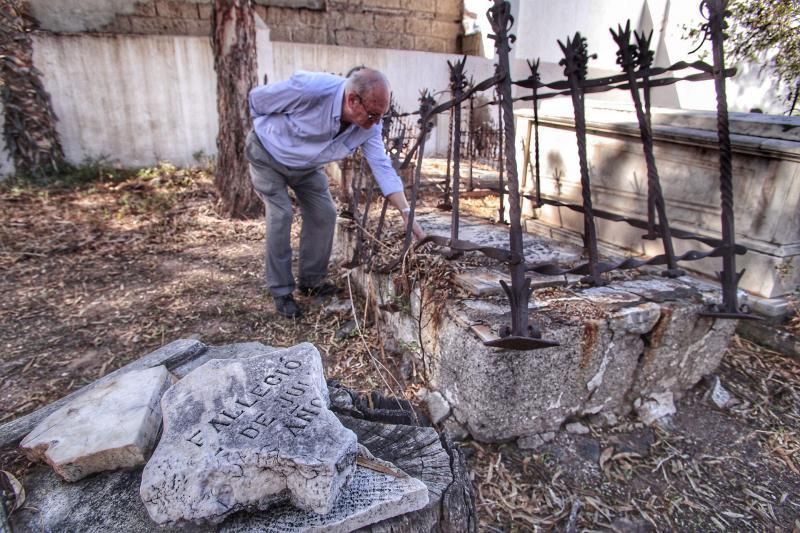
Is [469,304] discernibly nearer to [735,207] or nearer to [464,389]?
[464,389]

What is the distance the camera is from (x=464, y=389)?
2074mm

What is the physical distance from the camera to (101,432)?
1396mm

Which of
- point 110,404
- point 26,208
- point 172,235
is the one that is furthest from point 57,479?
point 26,208

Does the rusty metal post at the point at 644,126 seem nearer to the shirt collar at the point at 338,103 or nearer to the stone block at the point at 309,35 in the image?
the shirt collar at the point at 338,103

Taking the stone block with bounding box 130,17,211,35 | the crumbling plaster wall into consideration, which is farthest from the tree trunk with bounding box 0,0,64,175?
the stone block with bounding box 130,17,211,35

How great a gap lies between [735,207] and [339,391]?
8.40ft

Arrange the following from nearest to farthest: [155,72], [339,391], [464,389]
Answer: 1. [339,391]
2. [464,389]
3. [155,72]

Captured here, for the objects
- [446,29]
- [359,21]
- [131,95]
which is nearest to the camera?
[131,95]

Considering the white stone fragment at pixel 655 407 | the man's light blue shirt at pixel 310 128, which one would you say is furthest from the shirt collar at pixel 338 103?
the white stone fragment at pixel 655 407

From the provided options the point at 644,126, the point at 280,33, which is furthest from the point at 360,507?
the point at 280,33

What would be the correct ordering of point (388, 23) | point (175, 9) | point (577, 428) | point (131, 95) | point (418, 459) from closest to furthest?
point (418, 459)
point (577, 428)
point (131, 95)
point (175, 9)
point (388, 23)

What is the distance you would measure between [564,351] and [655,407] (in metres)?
0.76

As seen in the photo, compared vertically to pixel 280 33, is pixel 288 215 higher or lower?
lower

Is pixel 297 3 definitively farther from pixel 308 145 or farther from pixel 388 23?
pixel 308 145
